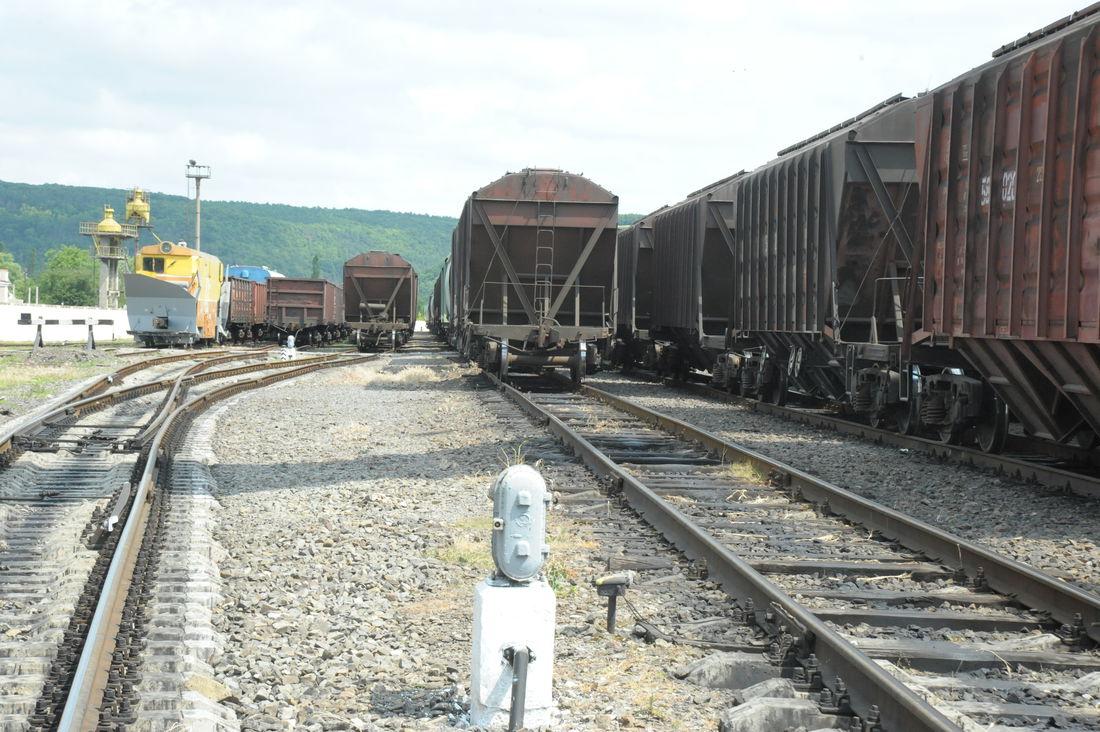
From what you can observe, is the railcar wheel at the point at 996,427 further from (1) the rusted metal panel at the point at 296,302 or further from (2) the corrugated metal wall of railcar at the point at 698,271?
(1) the rusted metal panel at the point at 296,302

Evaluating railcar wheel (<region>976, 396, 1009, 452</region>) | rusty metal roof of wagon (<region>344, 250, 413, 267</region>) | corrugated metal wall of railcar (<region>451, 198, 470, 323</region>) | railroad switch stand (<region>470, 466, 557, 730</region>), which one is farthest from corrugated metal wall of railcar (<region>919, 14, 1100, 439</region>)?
rusty metal roof of wagon (<region>344, 250, 413, 267</region>)

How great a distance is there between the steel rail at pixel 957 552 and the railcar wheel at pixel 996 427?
9.90ft

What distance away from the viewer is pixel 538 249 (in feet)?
66.8

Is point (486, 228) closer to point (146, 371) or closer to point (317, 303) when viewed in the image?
point (146, 371)

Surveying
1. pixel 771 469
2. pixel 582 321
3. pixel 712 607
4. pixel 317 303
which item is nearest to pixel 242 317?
pixel 317 303

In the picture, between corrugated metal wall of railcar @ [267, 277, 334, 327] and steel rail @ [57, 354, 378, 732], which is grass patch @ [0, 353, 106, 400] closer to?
steel rail @ [57, 354, 378, 732]

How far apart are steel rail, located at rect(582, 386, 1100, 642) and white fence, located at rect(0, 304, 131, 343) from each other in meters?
33.8

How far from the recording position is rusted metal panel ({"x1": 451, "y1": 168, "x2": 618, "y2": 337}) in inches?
794

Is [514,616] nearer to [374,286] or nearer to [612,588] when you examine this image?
[612,588]

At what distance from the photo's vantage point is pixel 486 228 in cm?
2009

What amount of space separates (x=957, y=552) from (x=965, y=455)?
16.8ft

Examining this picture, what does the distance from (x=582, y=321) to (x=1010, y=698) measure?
1699 cm

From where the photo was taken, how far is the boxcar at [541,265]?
66.3ft

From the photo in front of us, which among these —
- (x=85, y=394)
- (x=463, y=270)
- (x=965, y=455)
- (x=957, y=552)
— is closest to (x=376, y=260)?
(x=463, y=270)
